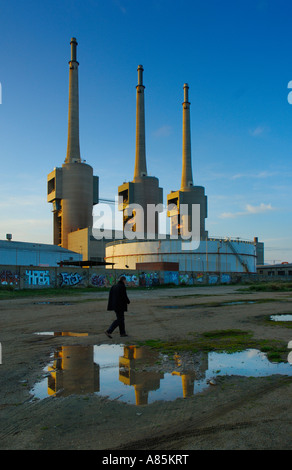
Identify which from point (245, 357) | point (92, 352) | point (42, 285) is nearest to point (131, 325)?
point (92, 352)

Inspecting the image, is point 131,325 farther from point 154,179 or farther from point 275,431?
point 154,179

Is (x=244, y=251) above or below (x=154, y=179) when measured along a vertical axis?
below

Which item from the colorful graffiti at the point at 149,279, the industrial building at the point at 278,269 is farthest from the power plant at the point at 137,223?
the industrial building at the point at 278,269

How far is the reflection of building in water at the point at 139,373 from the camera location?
542 centimetres

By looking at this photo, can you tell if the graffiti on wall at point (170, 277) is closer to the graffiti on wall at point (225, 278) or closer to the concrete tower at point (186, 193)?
the graffiti on wall at point (225, 278)

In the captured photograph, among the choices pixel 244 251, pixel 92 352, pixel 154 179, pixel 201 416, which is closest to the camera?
pixel 201 416

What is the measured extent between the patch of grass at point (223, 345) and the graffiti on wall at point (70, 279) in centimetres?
2796

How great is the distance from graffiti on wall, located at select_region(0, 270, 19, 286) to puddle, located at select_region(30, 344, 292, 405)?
82.6ft

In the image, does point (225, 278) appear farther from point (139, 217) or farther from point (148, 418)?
point (148, 418)

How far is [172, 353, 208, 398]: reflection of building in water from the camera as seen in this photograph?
5.45m

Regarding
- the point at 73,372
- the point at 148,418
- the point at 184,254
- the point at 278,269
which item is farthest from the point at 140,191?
the point at 148,418

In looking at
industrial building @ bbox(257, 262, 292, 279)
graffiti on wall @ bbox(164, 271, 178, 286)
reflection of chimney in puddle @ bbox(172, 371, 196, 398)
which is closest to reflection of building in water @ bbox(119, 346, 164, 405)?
reflection of chimney in puddle @ bbox(172, 371, 196, 398)

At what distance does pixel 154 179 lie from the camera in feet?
273
